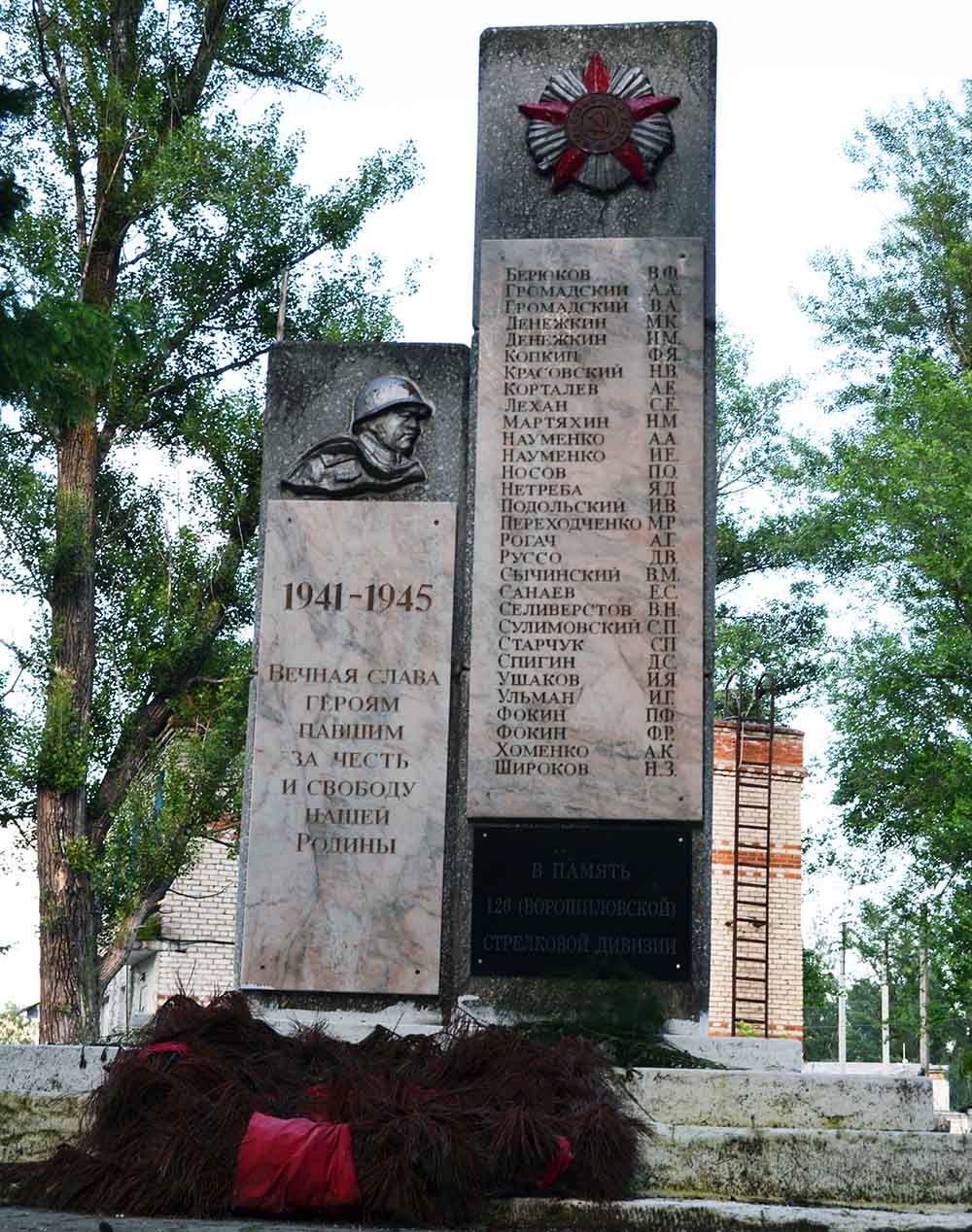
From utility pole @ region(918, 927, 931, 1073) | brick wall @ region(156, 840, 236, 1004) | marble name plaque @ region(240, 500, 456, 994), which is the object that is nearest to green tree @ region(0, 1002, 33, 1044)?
brick wall @ region(156, 840, 236, 1004)

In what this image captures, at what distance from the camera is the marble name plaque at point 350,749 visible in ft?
21.6

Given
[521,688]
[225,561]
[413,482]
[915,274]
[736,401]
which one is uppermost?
[915,274]

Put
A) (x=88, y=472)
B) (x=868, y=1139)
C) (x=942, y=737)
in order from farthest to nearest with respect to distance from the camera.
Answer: (x=942, y=737) → (x=88, y=472) → (x=868, y=1139)

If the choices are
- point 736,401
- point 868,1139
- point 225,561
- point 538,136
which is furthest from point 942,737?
point 868,1139

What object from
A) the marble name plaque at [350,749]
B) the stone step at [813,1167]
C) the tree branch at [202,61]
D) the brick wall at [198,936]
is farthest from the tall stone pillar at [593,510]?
the brick wall at [198,936]

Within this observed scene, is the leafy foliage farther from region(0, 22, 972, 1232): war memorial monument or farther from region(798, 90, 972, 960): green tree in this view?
region(0, 22, 972, 1232): war memorial monument

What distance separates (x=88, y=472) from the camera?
1683 cm

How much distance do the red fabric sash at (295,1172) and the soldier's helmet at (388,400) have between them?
313cm

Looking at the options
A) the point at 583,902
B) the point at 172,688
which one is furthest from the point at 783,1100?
the point at 172,688

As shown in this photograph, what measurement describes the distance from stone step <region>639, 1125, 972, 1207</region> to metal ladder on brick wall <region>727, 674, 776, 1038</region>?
13381 mm

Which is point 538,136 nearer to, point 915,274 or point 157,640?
point 157,640

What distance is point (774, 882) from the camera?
747 inches

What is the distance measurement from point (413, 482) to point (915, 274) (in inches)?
755

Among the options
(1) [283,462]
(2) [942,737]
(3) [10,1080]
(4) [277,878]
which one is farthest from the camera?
(2) [942,737]
